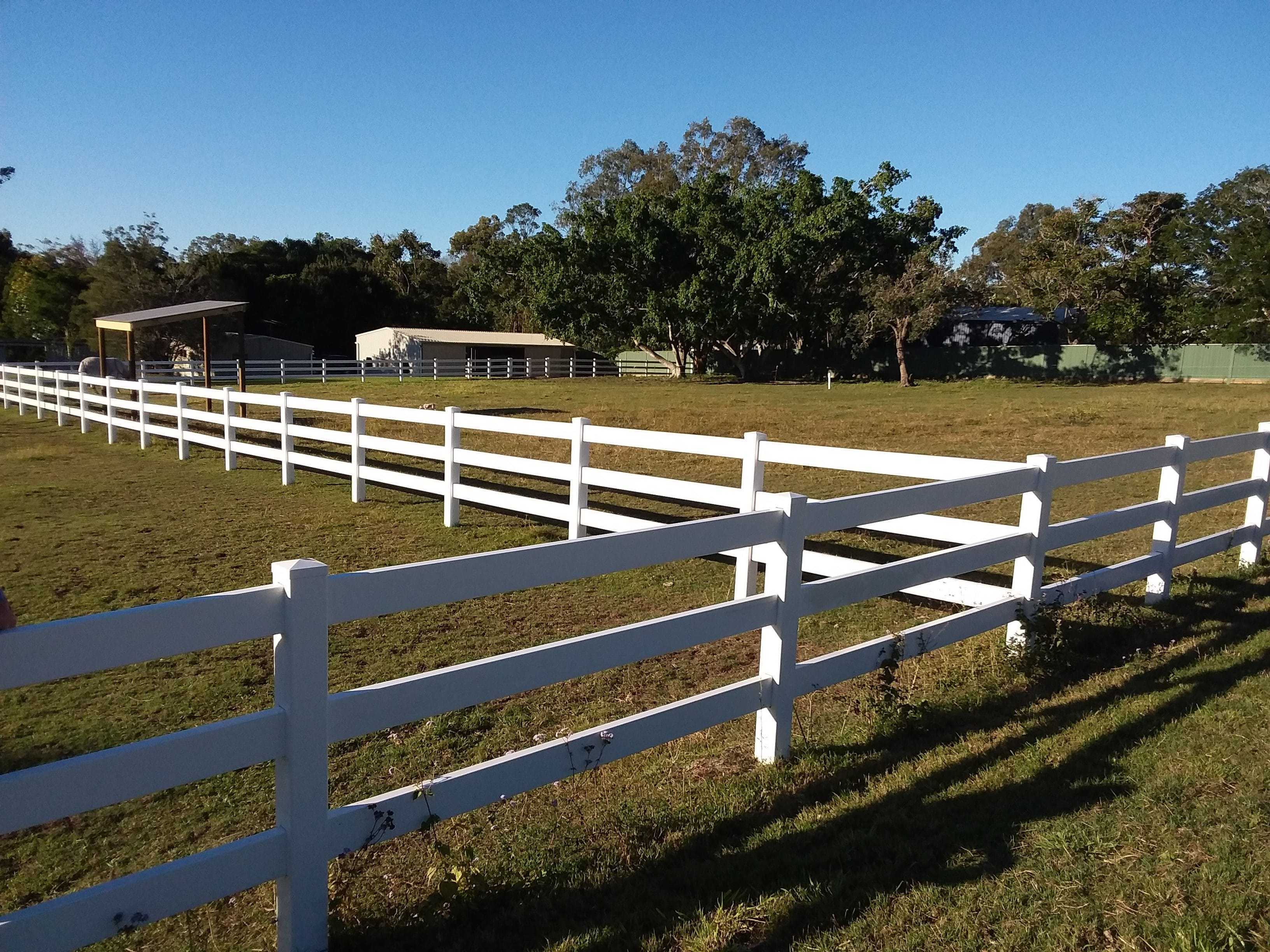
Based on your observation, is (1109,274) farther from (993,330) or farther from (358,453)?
(358,453)

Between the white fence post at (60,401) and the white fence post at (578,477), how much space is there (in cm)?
1716

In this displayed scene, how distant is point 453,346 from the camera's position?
5641cm

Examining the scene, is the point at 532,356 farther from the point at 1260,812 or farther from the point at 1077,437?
the point at 1260,812

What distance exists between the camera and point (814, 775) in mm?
4031

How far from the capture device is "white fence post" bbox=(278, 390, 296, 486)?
41.7 ft

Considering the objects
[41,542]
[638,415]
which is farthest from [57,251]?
[41,542]

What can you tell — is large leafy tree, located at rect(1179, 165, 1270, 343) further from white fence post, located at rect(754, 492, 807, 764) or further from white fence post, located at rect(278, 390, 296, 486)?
white fence post, located at rect(754, 492, 807, 764)

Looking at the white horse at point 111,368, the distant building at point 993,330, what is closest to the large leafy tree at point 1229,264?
the distant building at point 993,330

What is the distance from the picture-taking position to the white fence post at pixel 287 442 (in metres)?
12.7

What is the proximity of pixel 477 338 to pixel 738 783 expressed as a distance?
55812 millimetres

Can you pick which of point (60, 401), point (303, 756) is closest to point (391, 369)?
point (60, 401)

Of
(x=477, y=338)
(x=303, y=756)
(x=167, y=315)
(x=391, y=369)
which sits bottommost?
(x=391, y=369)

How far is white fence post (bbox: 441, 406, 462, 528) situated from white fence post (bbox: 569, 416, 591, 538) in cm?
182

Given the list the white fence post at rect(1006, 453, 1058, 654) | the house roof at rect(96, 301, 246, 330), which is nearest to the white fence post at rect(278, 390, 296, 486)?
the house roof at rect(96, 301, 246, 330)
